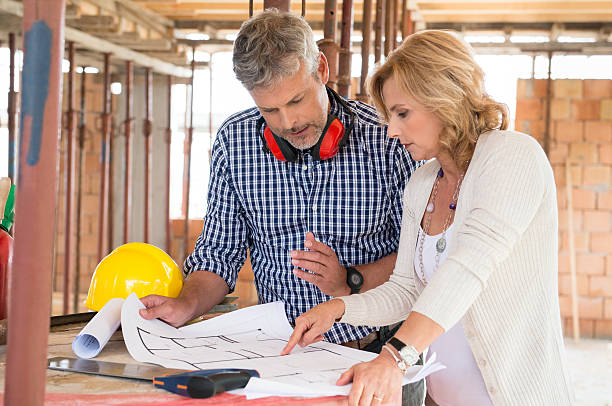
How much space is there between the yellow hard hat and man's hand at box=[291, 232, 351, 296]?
1.16 ft

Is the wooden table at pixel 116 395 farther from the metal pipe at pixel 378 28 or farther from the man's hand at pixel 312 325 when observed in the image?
the metal pipe at pixel 378 28

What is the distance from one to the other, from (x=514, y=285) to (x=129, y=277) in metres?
0.96

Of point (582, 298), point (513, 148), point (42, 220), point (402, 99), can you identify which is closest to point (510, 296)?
point (513, 148)

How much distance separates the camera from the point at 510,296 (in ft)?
5.18

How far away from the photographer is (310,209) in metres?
2.04

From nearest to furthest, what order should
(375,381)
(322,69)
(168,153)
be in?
(375,381) → (322,69) → (168,153)

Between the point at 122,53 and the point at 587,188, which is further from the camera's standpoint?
the point at 587,188

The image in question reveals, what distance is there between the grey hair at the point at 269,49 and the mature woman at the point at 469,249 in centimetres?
23

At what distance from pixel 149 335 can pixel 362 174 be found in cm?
79

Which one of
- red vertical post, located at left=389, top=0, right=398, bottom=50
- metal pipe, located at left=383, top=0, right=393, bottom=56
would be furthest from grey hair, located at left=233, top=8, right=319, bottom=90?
red vertical post, located at left=389, top=0, right=398, bottom=50

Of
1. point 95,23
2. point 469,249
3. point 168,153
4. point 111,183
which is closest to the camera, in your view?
point 469,249

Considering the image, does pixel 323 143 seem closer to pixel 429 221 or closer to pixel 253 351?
pixel 429 221

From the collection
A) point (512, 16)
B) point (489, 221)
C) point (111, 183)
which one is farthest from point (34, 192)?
point (512, 16)

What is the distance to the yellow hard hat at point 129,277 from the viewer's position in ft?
5.87
